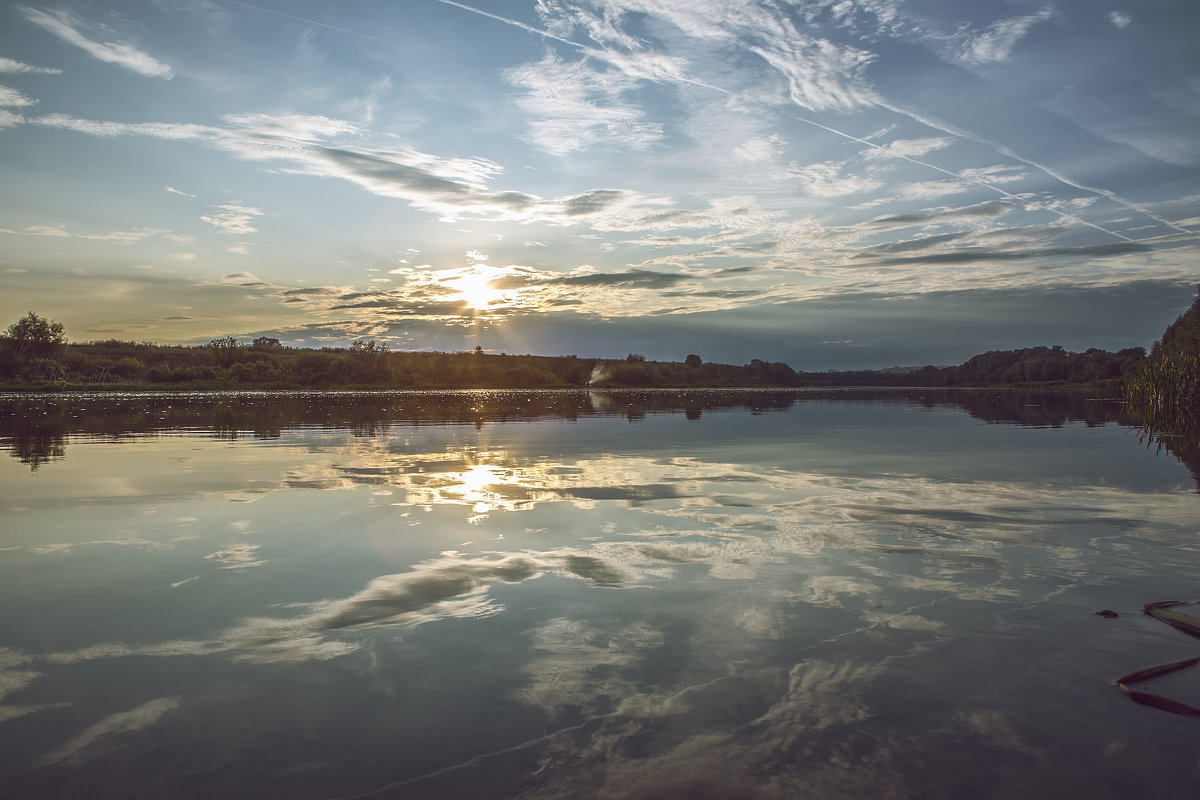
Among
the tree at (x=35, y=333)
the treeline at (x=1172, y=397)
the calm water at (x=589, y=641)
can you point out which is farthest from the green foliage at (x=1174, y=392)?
the tree at (x=35, y=333)

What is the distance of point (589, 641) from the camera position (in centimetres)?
577

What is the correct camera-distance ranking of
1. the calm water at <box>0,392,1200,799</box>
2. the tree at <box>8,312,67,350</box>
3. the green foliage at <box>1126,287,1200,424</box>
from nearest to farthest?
the calm water at <box>0,392,1200,799</box> < the green foliage at <box>1126,287,1200,424</box> < the tree at <box>8,312,67,350</box>

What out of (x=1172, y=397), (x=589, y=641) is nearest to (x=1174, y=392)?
(x=1172, y=397)

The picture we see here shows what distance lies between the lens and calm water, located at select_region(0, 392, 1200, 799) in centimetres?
392

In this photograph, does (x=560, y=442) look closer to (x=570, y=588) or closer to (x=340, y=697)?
(x=570, y=588)

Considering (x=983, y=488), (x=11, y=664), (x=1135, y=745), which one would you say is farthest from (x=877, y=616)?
(x=983, y=488)

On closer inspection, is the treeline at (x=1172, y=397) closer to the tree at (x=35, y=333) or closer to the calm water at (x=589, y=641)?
the calm water at (x=589, y=641)

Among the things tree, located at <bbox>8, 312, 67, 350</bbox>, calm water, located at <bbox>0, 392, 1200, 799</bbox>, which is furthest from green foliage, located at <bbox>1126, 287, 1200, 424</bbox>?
tree, located at <bbox>8, 312, 67, 350</bbox>

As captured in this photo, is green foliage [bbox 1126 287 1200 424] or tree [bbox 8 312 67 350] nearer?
green foliage [bbox 1126 287 1200 424]

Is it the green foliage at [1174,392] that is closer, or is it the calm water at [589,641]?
the calm water at [589,641]

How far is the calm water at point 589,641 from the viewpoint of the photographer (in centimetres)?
392

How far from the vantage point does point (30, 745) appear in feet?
13.5

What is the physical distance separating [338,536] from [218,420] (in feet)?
96.7

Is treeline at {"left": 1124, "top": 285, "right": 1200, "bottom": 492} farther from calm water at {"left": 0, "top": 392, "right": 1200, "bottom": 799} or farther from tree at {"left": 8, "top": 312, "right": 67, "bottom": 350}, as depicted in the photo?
tree at {"left": 8, "top": 312, "right": 67, "bottom": 350}
